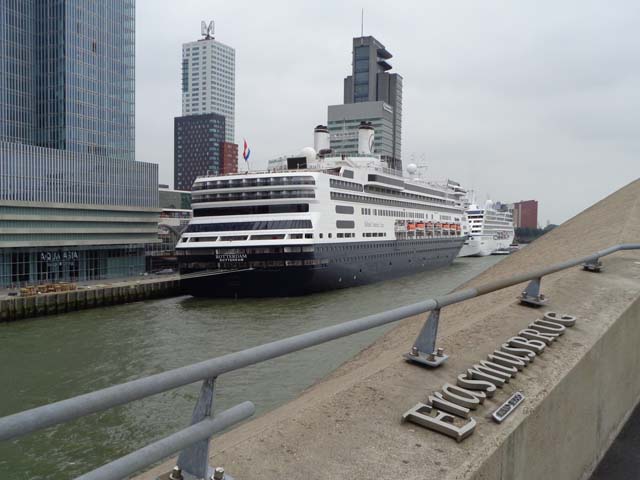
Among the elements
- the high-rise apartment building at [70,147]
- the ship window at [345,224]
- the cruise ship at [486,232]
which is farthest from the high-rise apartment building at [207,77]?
the ship window at [345,224]

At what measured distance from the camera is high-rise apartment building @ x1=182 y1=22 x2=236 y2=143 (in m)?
189

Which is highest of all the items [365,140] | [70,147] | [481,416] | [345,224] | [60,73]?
[60,73]

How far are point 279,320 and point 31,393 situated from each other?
463 inches

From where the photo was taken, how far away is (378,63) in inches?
6462

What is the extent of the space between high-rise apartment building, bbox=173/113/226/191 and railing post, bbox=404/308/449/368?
159m

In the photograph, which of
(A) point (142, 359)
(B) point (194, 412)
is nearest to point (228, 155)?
(A) point (142, 359)

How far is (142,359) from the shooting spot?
16688 mm

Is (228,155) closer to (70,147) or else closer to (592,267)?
(70,147)

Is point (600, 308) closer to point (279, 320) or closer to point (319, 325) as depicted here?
point (319, 325)

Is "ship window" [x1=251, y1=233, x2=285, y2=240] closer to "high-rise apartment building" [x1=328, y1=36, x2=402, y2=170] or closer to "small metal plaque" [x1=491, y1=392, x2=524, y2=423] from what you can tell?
"small metal plaque" [x1=491, y1=392, x2=524, y2=423]

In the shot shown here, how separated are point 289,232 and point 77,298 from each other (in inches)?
516

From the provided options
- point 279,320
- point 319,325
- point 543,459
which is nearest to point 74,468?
point 543,459

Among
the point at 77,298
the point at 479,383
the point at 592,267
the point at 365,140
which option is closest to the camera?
the point at 479,383

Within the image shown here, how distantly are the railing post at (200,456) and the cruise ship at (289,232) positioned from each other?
28625mm
